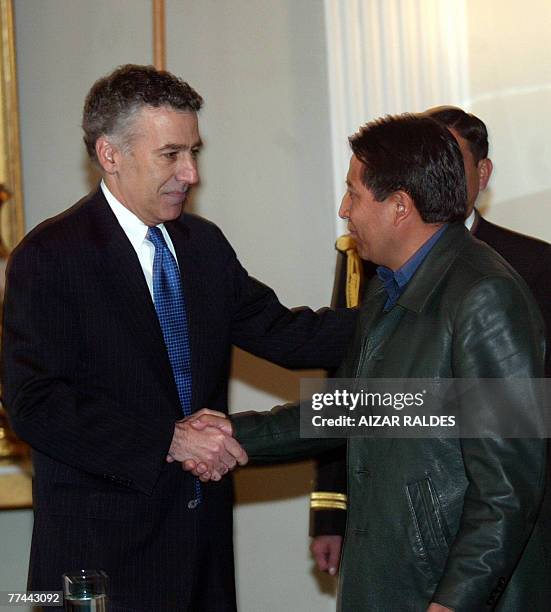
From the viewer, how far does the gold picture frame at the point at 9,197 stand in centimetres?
386

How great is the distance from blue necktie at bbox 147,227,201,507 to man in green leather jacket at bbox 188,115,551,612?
0.53 meters

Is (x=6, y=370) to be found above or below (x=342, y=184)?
below

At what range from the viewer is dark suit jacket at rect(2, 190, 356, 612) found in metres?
2.60

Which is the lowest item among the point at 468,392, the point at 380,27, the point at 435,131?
A: the point at 468,392

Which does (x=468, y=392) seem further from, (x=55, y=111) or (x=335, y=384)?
(x=55, y=111)

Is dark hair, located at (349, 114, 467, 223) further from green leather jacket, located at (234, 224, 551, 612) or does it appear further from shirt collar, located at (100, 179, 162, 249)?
shirt collar, located at (100, 179, 162, 249)

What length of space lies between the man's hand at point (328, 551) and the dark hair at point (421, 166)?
3.79 ft

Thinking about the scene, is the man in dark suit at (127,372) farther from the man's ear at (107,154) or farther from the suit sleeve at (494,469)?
the suit sleeve at (494,469)

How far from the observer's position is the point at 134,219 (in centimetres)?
280

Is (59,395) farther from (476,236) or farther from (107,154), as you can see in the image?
(476,236)

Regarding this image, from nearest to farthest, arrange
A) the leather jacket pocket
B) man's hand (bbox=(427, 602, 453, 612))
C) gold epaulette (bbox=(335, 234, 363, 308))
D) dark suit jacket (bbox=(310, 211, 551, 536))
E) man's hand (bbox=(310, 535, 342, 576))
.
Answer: man's hand (bbox=(427, 602, 453, 612)) → the leather jacket pocket → dark suit jacket (bbox=(310, 211, 551, 536)) → man's hand (bbox=(310, 535, 342, 576)) → gold epaulette (bbox=(335, 234, 363, 308))

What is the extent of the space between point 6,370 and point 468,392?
115 centimetres

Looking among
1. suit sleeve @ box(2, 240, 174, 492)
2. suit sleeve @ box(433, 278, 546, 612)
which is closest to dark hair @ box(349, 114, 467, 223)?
suit sleeve @ box(433, 278, 546, 612)

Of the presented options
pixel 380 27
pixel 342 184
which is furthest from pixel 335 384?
pixel 380 27
